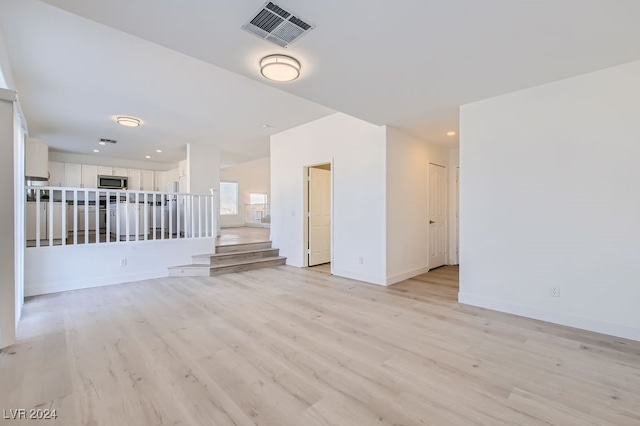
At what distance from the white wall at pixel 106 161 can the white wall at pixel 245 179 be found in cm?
208

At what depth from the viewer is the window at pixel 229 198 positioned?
1116 centimetres

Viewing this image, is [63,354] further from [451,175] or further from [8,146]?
[451,175]

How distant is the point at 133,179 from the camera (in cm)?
947

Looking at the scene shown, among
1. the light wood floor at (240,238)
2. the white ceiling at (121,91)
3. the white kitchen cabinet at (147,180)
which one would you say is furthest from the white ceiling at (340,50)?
the white kitchen cabinet at (147,180)

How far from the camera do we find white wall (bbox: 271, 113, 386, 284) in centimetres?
465

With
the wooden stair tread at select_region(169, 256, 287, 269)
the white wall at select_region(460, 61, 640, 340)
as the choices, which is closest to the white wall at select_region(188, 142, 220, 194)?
the wooden stair tread at select_region(169, 256, 287, 269)

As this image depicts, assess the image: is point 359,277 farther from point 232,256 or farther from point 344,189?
point 232,256

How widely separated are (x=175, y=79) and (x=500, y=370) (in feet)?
15.4

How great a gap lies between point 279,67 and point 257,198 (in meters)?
9.82

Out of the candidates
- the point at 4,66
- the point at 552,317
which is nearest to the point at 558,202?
the point at 552,317

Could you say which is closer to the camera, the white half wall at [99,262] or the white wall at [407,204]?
the white half wall at [99,262]

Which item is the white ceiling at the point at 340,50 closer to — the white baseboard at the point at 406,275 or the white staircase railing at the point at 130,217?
the white staircase railing at the point at 130,217

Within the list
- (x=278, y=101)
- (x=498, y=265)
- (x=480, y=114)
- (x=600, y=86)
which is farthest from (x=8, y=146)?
(x=600, y=86)

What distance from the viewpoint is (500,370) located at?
2.10m
